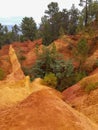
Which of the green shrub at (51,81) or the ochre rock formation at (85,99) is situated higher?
the ochre rock formation at (85,99)

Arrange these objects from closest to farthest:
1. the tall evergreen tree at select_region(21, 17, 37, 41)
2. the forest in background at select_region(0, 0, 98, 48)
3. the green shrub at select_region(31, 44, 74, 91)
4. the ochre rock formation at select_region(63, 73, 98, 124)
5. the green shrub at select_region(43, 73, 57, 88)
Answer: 1. the ochre rock formation at select_region(63, 73, 98, 124)
2. the green shrub at select_region(43, 73, 57, 88)
3. the green shrub at select_region(31, 44, 74, 91)
4. the forest in background at select_region(0, 0, 98, 48)
5. the tall evergreen tree at select_region(21, 17, 37, 41)

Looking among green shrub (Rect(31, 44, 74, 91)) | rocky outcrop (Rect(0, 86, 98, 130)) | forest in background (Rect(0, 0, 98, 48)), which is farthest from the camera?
forest in background (Rect(0, 0, 98, 48))

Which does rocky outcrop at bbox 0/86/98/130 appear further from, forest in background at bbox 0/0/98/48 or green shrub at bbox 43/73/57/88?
forest in background at bbox 0/0/98/48

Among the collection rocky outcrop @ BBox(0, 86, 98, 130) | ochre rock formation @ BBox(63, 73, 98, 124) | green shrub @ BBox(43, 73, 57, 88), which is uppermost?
rocky outcrop @ BBox(0, 86, 98, 130)

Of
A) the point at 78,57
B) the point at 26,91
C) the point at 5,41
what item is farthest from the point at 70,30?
the point at 26,91

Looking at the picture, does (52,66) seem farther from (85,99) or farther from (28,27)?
(28,27)

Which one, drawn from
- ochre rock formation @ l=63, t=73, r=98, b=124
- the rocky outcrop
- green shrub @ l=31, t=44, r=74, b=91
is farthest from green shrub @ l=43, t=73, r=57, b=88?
the rocky outcrop

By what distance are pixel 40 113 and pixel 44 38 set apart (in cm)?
4912

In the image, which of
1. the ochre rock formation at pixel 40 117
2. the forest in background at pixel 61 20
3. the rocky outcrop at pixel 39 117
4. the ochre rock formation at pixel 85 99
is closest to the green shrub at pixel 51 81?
the ochre rock formation at pixel 85 99

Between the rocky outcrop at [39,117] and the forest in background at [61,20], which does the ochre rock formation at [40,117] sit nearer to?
the rocky outcrop at [39,117]

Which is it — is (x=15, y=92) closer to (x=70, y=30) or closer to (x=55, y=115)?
(x=55, y=115)

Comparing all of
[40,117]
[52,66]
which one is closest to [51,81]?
[52,66]

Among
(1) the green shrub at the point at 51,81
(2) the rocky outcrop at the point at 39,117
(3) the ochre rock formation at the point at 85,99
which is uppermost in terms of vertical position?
(2) the rocky outcrop at the point at 39,117

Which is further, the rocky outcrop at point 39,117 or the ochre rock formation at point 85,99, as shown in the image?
the ochre rock formation at point 85,99
